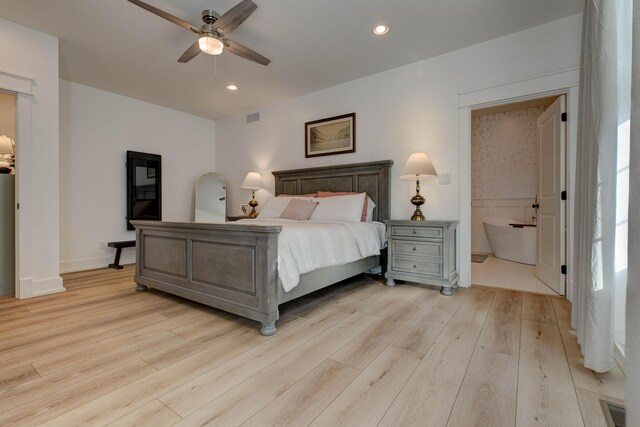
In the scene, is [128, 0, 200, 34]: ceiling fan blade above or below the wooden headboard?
above

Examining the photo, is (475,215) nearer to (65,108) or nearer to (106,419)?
(106,419)

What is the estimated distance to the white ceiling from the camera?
8.33 feet

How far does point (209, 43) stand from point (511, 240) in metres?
5.19

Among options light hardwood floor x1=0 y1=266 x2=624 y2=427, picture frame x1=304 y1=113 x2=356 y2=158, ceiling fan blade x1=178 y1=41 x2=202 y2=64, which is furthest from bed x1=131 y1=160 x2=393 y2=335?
ceiling fan blade x1=178 y1=41 x2=202 y2=64

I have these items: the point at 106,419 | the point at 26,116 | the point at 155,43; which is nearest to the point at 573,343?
the point at 106,419

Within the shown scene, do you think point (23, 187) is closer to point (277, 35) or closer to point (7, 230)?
point (7, 230)

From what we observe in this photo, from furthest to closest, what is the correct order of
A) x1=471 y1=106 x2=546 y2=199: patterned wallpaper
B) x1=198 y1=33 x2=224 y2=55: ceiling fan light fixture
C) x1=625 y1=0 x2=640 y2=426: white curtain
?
x1=471 y1=106 x2=546 y2=199: patterned wallpaper, x1=198 y1=33 x2=224 y2=55: ceiling fan light fixture, x1=625 y1=0 x2=640 y2=426: white curtain

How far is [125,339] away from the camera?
193cm

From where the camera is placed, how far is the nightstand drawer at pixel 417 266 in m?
3.01

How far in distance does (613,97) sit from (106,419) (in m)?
2.79

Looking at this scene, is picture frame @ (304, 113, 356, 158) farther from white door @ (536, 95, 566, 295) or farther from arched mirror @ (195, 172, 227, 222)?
white door @ (536, 95, 566, 295)

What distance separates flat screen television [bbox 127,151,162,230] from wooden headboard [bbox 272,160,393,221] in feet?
6.95

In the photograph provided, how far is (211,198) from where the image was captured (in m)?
5.62

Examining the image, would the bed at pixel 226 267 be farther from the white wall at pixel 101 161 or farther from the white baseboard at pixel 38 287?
the white wall at pixel 101 161
